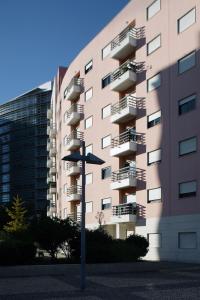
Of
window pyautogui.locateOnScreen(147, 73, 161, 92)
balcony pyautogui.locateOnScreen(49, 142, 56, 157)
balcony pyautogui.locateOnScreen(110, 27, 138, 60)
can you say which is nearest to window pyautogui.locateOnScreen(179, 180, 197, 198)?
window pyautogui.locateOnScreen(147, 73, 161, 92)

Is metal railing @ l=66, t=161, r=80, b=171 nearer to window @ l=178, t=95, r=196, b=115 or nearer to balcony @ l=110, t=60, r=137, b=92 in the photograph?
balcony @ l=110, t=60, r=137, b=92

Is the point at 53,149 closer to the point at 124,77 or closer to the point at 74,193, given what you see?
the point at 74,193

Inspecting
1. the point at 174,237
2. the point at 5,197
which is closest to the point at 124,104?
the point at 174,237

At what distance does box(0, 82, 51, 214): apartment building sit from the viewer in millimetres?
113375

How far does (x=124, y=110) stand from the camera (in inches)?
1490

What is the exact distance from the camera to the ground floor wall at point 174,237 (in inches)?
1168

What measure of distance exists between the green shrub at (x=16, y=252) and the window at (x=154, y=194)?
12.8 m

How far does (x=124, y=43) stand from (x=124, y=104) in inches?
192

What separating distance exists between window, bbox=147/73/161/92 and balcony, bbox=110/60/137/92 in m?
2.02

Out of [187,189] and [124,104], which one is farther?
[124,104]

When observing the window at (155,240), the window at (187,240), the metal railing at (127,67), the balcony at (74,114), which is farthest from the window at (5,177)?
the window at (187,240)

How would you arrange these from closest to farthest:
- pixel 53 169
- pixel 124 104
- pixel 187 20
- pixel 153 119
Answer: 1. pixel 187 20
2. pixel 153 119
3. pixel 124 104
4. pixel 53 169

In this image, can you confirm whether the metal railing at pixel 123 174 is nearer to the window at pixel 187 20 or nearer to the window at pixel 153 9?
the window at pixel 187 20

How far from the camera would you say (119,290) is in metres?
14.4
